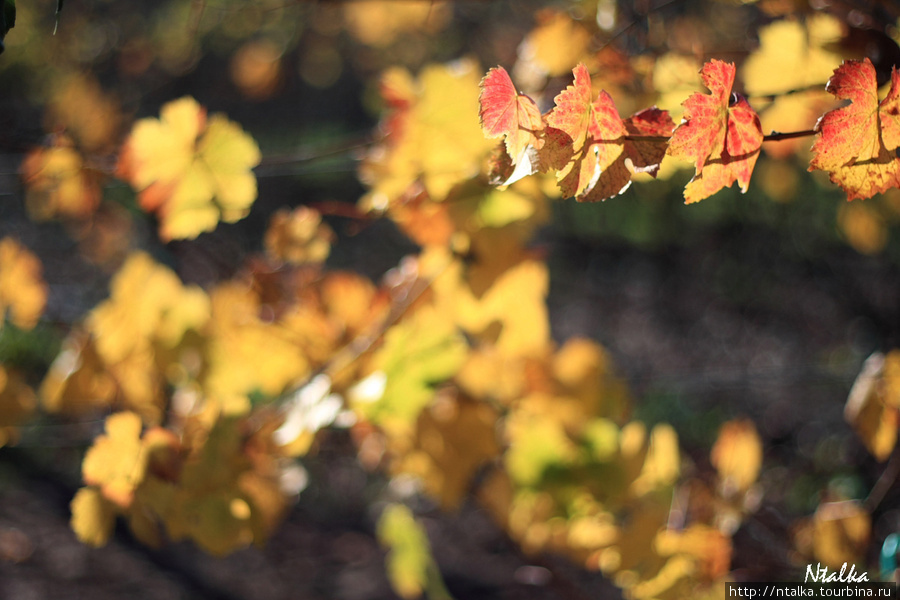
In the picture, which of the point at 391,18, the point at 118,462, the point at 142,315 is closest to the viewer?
the point at 118,462

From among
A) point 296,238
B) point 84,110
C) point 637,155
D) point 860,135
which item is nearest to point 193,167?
point 296,238

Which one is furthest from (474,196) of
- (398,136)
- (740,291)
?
(740,291)

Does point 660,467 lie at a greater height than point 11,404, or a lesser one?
lesser

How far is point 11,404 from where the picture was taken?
757 millimetres

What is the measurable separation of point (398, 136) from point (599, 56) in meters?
0.29

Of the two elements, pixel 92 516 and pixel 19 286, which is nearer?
pixel 92 516

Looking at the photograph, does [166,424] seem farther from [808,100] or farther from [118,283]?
[808,100]

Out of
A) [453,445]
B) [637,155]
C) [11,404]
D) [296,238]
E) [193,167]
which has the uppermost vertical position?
[637,155]

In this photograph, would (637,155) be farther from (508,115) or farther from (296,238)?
(296,238)

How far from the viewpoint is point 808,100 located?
0.72m

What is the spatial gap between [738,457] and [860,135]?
2.09ft

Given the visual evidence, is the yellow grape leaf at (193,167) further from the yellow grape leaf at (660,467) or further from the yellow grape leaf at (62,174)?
the yellow grape leaf at (660,467)

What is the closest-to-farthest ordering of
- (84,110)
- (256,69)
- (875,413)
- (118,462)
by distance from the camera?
(118,462) → (875,413) → (84,110) → (256,69)

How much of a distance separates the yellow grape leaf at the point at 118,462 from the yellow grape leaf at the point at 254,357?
0.56 feet
